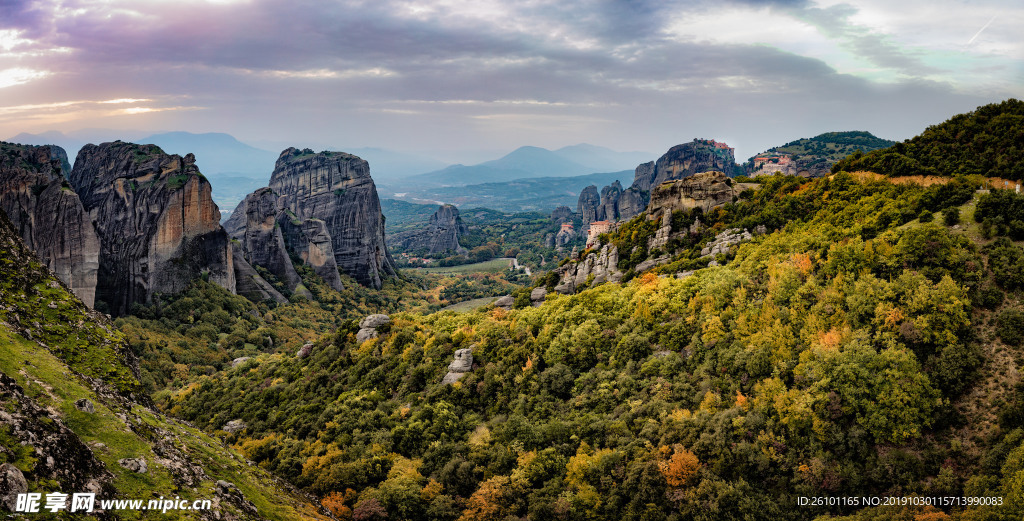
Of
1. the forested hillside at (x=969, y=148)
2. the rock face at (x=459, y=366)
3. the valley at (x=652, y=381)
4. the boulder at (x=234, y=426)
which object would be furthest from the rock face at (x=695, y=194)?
the boulder at (x=234, y=426)

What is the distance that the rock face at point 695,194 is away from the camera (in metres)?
48.1

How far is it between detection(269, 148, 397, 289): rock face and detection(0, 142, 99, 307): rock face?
58796mm

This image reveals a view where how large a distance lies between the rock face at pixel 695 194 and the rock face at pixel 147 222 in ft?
205

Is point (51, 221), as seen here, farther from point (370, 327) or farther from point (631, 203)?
point (631, 203)

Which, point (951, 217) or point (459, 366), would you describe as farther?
point (459, 366)

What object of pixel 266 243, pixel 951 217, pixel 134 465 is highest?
pixel 951 217

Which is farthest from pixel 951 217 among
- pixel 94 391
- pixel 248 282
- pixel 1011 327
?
pixel 248 282

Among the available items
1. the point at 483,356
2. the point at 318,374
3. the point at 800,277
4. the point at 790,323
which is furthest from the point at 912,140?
the point at 318,374

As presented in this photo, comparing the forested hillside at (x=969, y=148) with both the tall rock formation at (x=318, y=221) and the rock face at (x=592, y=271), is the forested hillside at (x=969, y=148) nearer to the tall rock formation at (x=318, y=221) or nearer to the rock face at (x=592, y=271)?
the rock face at (x=592, y=271)

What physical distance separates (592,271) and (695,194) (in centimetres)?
1184

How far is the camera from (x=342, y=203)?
399 feet

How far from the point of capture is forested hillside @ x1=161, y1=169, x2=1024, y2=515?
63.3 feet

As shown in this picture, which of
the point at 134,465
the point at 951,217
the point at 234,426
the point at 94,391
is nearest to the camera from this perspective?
the point at 134,465

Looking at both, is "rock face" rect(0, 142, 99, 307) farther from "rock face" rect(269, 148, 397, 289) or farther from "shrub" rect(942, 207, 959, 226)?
"shrub" rect(942, 207, 959, 226)
